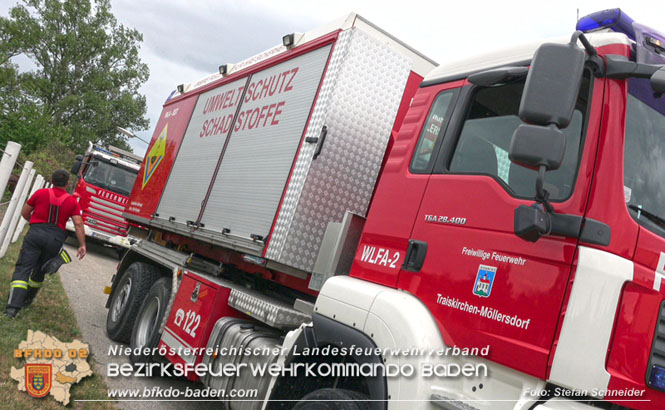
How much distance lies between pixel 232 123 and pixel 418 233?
3565mm

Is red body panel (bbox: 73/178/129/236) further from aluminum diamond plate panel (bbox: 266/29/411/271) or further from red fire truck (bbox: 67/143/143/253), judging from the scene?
aluminum diamond plate panel (bbox: 266/29/411/271)

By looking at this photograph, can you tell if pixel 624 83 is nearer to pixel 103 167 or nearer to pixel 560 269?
pixel 560 269

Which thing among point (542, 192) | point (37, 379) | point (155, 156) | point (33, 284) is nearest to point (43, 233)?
point (33, 284)

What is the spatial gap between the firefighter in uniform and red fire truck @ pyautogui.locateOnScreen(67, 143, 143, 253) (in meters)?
8.64

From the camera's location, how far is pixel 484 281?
2758 millimetres

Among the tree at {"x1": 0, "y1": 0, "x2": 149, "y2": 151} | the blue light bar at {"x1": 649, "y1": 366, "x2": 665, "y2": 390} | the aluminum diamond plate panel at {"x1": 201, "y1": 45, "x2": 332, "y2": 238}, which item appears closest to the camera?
the blue light bar at {"x1": 649, "y1": 366, "x2": 665, "y2": 390}

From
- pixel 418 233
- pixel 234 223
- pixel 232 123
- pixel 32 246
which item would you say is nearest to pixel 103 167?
pixel 32 246

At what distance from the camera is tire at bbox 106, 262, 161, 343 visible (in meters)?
6.77

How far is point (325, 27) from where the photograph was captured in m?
4.89

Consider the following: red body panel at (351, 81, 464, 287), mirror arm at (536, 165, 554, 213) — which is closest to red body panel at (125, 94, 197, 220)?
red body panel at (351, 81, 464, 287)

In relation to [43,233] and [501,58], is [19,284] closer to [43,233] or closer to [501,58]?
[43,233]

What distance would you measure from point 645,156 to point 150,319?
208 inches

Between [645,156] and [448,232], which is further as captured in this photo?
[448,232]

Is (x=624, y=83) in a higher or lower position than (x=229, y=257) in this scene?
higher
